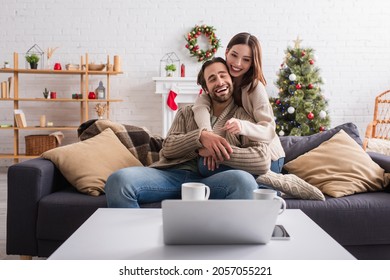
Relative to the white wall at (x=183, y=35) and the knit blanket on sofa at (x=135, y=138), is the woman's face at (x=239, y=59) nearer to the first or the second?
the knit blanket on sofa at (x=135, y=138)

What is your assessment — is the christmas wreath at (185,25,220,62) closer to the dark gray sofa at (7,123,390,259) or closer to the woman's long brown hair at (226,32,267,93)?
the woman's long brown hair at (226,32,267,93)

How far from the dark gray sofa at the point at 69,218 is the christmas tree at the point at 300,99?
3.12 meters

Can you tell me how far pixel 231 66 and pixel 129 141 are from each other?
815mm

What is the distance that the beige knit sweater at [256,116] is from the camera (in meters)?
2.03

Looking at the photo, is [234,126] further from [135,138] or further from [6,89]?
[6,89]

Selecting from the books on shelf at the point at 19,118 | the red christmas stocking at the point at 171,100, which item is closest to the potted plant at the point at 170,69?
the red christmas stocking at the point at 171,100

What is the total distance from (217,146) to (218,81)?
0.36 meters


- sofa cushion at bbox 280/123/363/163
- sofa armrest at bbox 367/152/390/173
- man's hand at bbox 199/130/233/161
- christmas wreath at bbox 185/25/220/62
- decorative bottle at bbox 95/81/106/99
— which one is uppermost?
christmas wreath at bbox 185/25/220/62

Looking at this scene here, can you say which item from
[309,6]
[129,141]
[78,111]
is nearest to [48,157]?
[129,141]

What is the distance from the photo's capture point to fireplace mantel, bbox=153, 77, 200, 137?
5875 mm

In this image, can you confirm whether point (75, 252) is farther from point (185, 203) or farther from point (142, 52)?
point (142, 52)

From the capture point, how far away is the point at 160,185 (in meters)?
2.05

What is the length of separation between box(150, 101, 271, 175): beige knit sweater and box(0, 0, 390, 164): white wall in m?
3.93

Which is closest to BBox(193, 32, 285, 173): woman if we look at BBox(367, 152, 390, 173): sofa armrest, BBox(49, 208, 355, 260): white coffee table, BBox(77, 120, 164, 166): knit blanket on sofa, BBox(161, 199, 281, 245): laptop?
BBox(77, 120, 164, 166): knit blanket on sofa
